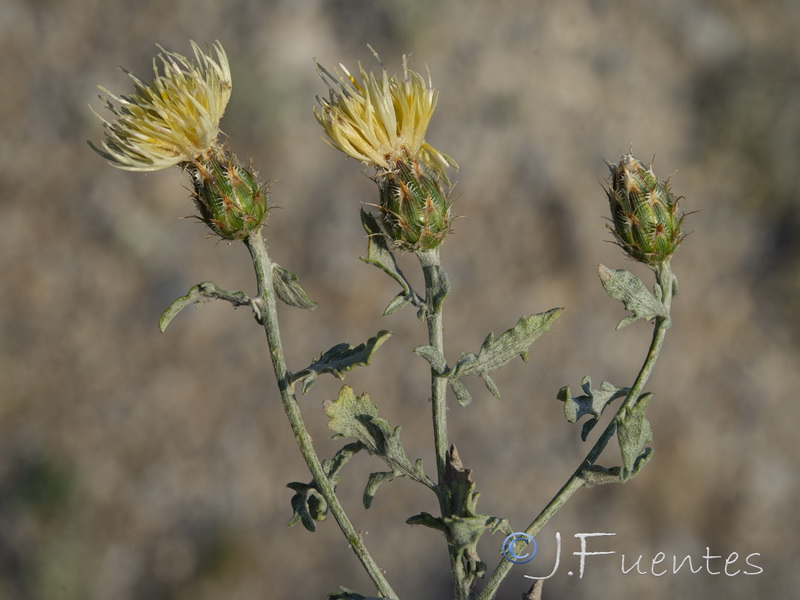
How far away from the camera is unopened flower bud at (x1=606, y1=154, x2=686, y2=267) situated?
2.36m

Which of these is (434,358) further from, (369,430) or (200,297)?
(200,297)

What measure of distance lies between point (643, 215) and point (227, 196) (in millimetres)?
1179

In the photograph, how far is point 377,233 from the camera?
2.38 m

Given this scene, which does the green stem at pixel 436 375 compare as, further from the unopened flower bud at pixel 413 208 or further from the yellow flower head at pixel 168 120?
the yellow flower head at pixel 168 120

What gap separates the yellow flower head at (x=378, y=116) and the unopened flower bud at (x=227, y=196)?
0.28 metres

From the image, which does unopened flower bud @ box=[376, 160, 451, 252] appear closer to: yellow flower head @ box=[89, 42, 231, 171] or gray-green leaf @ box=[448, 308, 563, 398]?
gray-green leaf @ box=[448, 308, 563, 398]

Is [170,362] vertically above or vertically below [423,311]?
above

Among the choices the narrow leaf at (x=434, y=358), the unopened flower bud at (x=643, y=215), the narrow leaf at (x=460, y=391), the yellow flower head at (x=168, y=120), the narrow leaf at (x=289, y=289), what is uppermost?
the yellow flower head at (x=168, y=120)

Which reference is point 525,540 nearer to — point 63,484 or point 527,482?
point 527,482

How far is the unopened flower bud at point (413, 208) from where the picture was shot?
236 cm


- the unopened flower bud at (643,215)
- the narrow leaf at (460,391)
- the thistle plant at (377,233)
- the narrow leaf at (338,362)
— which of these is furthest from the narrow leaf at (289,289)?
the unopened flower bud at (643,215)

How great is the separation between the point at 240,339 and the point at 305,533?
216cm

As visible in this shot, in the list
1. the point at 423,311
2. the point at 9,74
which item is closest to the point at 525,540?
the point at 423,311

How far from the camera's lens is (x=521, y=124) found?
955cm
